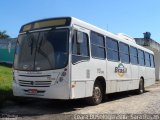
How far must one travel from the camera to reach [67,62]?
10977 mm

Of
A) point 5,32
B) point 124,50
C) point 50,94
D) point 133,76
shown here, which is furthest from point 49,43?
point 5,32

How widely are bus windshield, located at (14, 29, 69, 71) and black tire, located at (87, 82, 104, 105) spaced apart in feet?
7.67

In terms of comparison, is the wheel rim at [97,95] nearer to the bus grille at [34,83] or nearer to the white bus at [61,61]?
the white bus at [61,61]

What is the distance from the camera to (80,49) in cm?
1180

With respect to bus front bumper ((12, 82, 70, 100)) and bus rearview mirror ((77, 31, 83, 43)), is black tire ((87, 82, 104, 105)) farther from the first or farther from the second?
bus rearview mirror ((77, 31, 83, 43))

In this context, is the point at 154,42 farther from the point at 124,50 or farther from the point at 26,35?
the point at 26,35

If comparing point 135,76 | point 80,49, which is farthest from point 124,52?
point 80,49

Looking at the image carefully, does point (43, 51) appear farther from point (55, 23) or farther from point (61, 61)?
point (55, 23)

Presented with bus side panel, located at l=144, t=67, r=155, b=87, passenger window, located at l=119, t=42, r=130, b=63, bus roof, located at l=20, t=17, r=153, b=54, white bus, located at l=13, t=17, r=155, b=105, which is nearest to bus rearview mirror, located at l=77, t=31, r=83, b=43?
white bus, located at l=13, t=17, r=155, b=105

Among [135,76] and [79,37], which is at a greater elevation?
[79,37]

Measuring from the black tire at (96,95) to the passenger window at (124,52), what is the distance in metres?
3.50

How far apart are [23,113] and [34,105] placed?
207 cm

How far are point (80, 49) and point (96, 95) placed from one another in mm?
2194

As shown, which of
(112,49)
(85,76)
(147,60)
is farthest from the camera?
(147,60)
